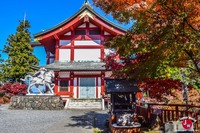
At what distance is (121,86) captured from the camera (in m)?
7.88

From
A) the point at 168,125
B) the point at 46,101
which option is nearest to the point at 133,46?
the point at 168,125

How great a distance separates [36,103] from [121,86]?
11291 millimetres

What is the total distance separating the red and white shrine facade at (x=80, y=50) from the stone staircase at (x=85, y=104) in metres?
1.57

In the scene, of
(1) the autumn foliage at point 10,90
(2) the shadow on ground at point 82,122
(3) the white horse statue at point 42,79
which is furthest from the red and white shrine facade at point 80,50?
(2) the shadow on ground at point 82,122

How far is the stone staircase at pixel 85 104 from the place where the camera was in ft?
59.4

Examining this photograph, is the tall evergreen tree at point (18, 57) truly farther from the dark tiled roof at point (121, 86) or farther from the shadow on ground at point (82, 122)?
the dark tiled roof at point (121, 86)

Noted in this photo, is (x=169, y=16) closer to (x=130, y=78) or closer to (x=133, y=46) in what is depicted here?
(x=133, y=46)

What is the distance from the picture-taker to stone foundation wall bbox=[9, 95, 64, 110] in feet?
55.8

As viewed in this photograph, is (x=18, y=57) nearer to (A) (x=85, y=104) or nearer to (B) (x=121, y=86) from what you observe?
(A) (x=85, y=104)

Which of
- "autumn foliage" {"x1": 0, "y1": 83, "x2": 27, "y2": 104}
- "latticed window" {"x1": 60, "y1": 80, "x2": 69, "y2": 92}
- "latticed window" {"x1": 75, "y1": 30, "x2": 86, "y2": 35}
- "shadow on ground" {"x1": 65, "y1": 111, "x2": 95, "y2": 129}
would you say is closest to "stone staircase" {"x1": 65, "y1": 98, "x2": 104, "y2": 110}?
"latticed window" {"x1": 60, "y1": 80, "x2": 69, "y2": 92}

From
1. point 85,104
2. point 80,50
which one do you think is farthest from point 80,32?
point 85,104

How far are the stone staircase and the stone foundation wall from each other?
1329 mm

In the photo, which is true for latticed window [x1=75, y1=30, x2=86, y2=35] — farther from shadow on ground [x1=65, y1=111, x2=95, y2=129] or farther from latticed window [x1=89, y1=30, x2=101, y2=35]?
shadow on ground [x1=65, y1=111, x2=95, y2=129]

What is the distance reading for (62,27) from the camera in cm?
2261
